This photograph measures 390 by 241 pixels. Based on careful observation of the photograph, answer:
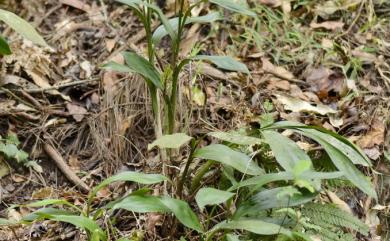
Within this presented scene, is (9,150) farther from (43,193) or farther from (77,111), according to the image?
(77,111)

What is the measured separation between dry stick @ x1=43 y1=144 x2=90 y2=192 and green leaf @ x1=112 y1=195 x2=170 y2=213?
82 cm

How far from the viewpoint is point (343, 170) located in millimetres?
1978

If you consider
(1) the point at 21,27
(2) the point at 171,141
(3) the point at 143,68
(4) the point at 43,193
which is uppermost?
(1) the point at 21,27

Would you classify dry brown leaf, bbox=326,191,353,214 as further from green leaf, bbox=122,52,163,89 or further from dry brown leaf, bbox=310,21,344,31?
dry brown leaf, bbox=310,21,344,31

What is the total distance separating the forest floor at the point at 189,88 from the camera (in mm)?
2730

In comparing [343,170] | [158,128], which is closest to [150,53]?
[158,128]

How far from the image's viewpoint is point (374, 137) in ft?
9.14

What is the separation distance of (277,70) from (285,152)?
1.31 meters

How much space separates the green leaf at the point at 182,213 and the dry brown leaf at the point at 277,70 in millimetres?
1462

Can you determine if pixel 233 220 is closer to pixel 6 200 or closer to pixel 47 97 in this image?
pixel 6 200

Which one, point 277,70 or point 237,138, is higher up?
point 237,138

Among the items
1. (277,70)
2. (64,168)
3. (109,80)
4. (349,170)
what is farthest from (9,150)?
(349,170)

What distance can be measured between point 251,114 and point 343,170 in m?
0.85

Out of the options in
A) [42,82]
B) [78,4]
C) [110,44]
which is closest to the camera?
[42,82]
